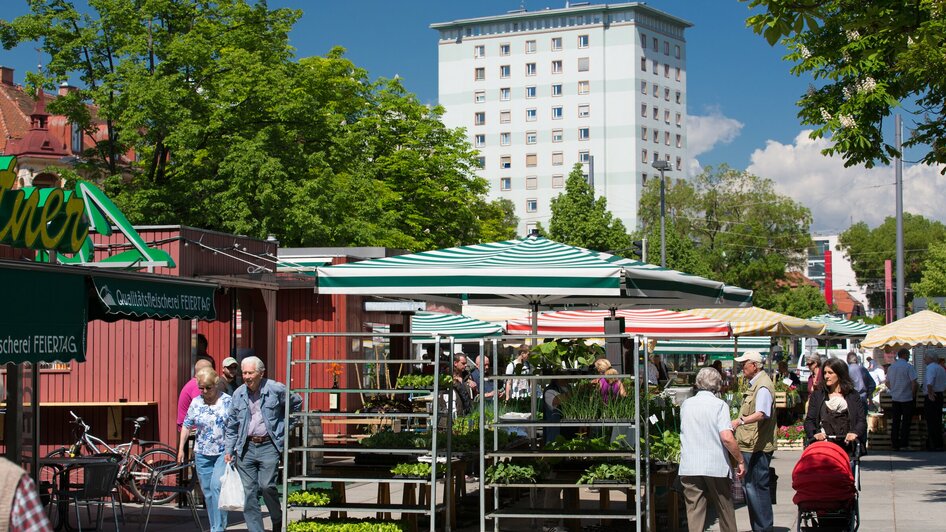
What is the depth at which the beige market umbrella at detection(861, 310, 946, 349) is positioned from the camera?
23406 mm

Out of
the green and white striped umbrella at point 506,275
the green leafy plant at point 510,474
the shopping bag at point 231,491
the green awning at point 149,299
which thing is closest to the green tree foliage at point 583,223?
the green and white striped umbrella at point 506,275

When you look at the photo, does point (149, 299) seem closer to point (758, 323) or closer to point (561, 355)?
point (561, 355)

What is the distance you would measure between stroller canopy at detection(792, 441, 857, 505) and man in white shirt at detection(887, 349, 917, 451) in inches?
529

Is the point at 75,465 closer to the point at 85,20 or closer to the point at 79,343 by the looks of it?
the point at 79,343

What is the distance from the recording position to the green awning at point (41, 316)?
27.7 ft

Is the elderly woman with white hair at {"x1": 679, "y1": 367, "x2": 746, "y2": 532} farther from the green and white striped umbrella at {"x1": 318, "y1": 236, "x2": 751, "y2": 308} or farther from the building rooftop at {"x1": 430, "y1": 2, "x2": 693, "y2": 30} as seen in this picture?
the building rooftop at {"x1": 430, "y1": 2, "x2": 693, "y2": 30}

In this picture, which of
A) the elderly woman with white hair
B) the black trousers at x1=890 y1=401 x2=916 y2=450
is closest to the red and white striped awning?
the black trousers at x1=890 y1=401 x2=916 y2=450

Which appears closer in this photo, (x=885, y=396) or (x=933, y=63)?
(x=933, y=63)

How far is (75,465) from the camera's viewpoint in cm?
1188

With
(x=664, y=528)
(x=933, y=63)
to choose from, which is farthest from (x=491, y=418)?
(x=933, y=63)

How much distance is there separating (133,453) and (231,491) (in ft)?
19.9

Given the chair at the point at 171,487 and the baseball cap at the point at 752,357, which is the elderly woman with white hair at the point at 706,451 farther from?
the chair at the point at 171,487

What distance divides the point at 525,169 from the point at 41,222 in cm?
10641

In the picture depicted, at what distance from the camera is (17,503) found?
4.07 metres
